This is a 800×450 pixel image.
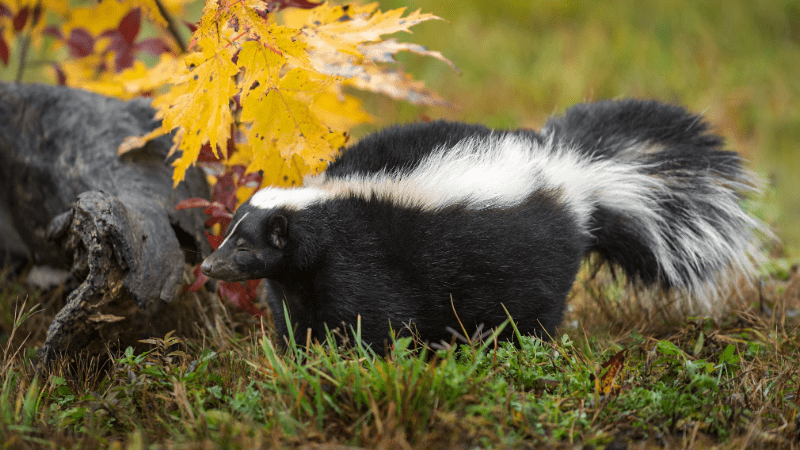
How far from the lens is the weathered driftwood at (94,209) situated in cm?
302

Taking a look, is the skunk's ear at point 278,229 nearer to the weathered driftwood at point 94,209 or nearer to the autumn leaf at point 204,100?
the autumn leaf at point 204,100

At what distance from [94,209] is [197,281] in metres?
0.61

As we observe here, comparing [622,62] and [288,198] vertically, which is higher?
[622,62]

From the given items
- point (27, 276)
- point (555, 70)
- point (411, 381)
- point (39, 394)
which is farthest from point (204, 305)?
point (555, 70)

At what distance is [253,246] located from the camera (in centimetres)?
290

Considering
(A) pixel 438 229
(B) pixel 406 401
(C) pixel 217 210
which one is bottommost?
(B) pixel 406 401

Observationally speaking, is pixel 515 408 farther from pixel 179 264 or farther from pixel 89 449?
pixel 179 264

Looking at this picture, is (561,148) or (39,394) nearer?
(39,394)

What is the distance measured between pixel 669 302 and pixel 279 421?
246 centimetres

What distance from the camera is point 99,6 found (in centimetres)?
518

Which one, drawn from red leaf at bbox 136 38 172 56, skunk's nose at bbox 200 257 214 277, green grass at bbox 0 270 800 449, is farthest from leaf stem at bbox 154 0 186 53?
green grass at bbox 0 270 800 449

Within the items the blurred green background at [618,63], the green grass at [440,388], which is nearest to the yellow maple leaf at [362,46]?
the green grass at [440,388]

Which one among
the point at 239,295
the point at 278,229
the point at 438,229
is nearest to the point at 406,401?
the point at 438,229

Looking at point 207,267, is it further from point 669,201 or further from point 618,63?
point 618,63
